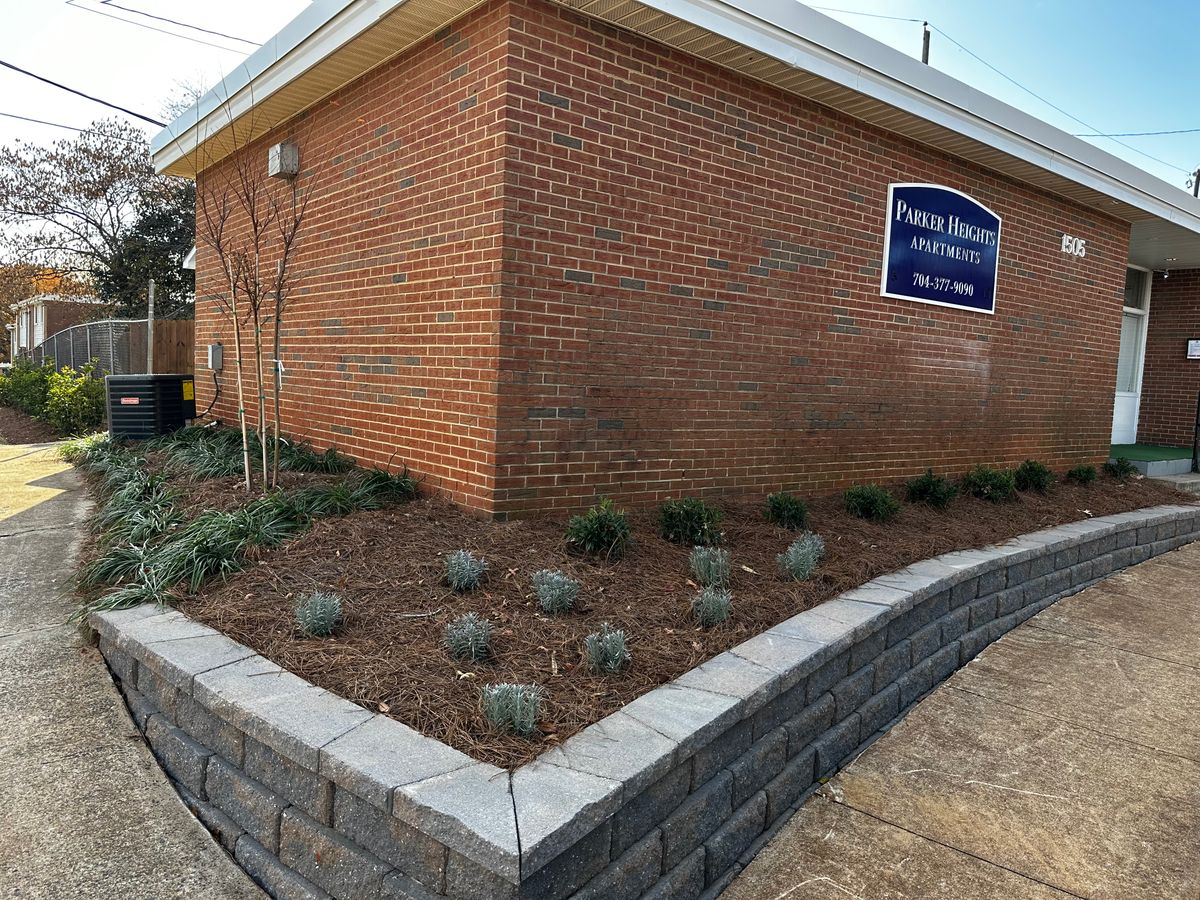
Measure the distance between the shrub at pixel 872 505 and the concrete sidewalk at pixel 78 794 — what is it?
4.56m

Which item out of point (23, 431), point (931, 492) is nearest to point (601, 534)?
point (931, 492)

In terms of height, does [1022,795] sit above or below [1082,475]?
below

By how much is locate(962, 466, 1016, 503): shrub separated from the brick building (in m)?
0.39

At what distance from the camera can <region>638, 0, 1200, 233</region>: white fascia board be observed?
494 centimetres

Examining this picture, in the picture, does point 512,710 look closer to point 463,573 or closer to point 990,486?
point 463,573

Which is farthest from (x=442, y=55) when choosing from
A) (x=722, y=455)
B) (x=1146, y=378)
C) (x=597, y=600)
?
(x=1146, y=378)

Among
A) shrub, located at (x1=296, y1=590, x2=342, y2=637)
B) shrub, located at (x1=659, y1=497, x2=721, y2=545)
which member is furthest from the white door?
shrub, located at (x1=296, y1=590, x2=342, y2=637)

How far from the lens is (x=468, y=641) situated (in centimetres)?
309

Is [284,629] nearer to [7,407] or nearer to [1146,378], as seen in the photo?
[1146,378]

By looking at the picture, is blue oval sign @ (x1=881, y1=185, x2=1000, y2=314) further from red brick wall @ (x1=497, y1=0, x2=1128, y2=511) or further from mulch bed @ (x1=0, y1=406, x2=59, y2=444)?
mulch bed @ (x1=0, y1=406, x2=59, y2=444)

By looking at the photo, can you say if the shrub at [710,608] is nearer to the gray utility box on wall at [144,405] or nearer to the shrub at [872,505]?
the shrub at [872,505]

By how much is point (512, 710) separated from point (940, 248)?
20.1ft

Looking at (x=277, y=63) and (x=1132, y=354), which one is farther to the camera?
(x=1132, y=354)

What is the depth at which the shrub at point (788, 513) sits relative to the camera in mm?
5359
